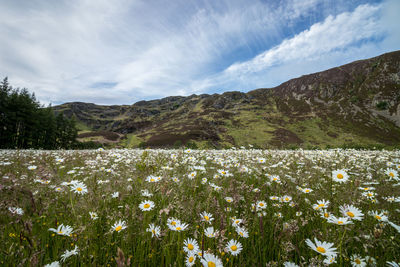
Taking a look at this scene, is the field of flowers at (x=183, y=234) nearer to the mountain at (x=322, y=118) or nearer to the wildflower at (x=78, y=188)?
the wildflower at (x=78, y=188)

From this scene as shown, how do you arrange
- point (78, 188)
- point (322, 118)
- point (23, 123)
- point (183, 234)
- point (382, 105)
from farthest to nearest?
1. point (322, 118)
2. point (382, 105)
3. point (23, 123)
4. point (78, 188)
5. point (183, 234)

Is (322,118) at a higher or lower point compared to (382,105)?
lower

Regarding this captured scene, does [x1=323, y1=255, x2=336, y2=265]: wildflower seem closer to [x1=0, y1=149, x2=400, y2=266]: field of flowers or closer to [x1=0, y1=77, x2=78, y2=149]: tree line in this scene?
[x1=0, y1=149, x2=400, y2=266]: field of flowers

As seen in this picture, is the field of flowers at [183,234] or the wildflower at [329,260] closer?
the wildflower at [329,260]

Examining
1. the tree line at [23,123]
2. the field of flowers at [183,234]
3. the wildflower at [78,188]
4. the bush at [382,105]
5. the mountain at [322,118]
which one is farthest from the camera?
the bush at [382,105]

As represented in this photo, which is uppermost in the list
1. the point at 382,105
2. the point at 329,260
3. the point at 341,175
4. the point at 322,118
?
the point at 382,105

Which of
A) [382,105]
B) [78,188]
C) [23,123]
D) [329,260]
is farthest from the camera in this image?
[382,105]

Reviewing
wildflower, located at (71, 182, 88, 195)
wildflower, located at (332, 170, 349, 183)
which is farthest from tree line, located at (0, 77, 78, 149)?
wildflower, located at (332, 170, 349, 183)

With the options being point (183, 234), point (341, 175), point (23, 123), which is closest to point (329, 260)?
point (183, 234)

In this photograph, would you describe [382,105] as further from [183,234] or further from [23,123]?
[23,123]

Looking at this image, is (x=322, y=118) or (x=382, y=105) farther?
(x=322, y=118)

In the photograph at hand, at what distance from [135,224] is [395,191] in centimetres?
531

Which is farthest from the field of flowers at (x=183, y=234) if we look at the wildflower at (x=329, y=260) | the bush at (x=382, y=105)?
the bush at (x=382, y=105)

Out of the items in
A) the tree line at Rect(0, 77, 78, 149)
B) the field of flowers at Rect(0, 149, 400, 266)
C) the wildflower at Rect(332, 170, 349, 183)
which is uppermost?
the tree line at Rect(0, 77, 78, 149)
